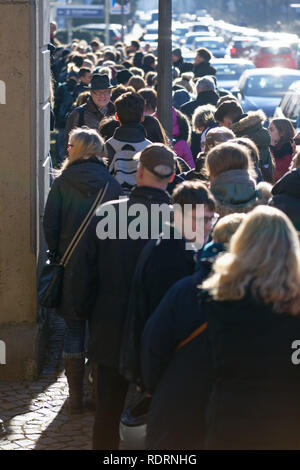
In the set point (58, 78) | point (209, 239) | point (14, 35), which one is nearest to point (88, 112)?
point (14, 35)

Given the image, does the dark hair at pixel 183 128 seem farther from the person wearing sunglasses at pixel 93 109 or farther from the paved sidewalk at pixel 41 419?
the paved sidewalk at pixel 41 419

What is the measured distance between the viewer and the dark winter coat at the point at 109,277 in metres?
5.12

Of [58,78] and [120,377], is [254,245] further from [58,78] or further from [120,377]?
[58,78]

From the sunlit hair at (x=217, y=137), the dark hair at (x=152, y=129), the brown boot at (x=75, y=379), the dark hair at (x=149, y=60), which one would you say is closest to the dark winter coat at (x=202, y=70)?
the dark hair at (x=149, y=60)

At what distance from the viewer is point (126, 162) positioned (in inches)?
293

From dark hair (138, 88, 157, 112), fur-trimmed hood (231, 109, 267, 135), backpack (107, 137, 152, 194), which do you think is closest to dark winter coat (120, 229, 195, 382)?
backpack (107, 137, 152, 194)

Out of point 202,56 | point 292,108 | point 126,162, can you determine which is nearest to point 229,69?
point 292,108

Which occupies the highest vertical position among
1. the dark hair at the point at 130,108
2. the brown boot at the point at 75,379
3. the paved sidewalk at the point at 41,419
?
the dark hair at the point at 130,108

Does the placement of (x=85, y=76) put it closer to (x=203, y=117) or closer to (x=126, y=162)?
(x=203, y=117)

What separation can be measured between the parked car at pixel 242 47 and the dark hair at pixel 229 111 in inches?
1510

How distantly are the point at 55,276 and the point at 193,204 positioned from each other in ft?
5.82

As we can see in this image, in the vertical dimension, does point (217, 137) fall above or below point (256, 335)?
above

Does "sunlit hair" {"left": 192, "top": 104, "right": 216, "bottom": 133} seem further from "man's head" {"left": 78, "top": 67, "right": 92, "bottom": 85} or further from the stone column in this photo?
"man's head" {"left": 78, "top": 67, "right": 92, "bottom": 85}

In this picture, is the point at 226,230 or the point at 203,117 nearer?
the point at 226,230
